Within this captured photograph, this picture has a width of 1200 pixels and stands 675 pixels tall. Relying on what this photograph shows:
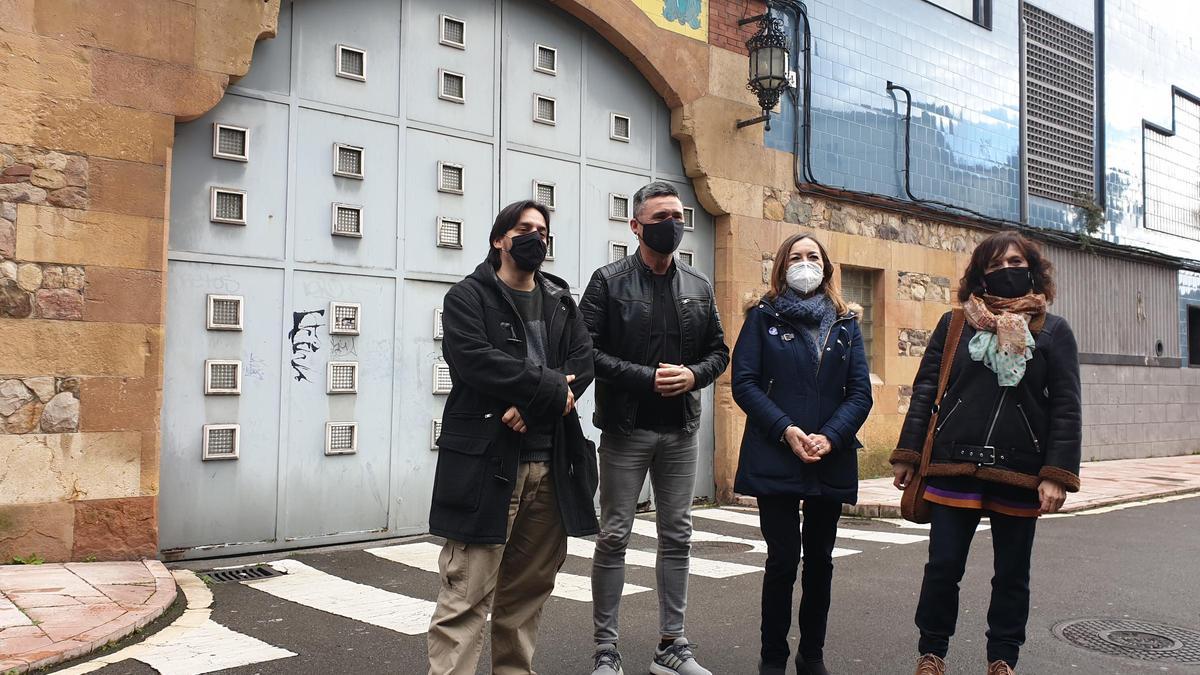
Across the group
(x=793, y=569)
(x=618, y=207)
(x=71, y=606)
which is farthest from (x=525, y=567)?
(x=618, y=207)

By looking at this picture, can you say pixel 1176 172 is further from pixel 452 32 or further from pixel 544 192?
pixel 452 32

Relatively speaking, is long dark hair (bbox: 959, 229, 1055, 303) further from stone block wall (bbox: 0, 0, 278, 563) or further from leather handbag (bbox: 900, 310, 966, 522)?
stone block wall (bbox: 0, 0, 278, 563)

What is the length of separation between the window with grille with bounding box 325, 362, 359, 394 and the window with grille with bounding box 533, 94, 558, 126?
9.90ft

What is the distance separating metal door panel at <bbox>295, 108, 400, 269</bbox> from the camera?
7824 mm

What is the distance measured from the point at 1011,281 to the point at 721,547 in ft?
14.3

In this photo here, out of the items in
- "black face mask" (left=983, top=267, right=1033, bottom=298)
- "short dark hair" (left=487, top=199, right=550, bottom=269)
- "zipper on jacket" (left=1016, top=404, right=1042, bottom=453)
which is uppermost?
"short dark hair" (left=487, top=199, right=550, bottom=269)

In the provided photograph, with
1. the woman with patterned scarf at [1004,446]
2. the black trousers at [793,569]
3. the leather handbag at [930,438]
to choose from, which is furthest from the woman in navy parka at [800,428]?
the woman with patterned scarf at [1004,446]

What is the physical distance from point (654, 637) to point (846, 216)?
26.6 feet

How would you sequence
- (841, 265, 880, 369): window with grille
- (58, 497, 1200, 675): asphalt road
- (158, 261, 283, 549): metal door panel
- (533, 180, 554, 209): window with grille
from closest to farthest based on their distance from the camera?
(58, 497, 1200, 675): asphalt road, (158, 261, 283, 549): metal door panel, (533, 180, 554, 209): window with grille, (841, 265, 880, 369): window with grille

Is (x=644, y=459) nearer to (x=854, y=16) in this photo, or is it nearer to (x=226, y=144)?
(x=226, y=144)

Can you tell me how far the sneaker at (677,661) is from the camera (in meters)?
4.30

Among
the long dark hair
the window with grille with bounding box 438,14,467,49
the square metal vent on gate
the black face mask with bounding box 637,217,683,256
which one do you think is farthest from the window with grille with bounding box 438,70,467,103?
the long dark hair

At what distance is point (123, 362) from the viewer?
22.0ft

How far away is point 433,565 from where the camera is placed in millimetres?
7078
